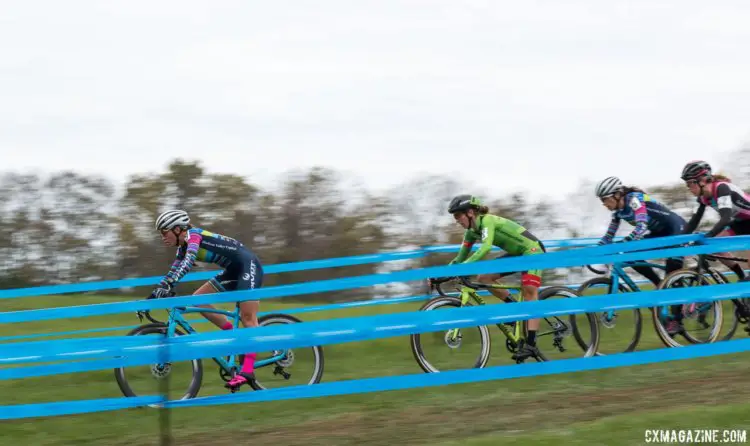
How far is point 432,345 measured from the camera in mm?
9594

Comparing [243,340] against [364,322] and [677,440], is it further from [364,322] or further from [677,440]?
[677,440]

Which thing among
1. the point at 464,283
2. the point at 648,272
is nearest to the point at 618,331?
the point at 648,272

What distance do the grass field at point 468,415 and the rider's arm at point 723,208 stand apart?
1418 mm

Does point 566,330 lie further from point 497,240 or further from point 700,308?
point 700,308

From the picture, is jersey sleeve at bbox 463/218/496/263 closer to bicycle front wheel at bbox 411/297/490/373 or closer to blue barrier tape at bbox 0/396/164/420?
bicycle front wheel at bbox 411/297/490/373

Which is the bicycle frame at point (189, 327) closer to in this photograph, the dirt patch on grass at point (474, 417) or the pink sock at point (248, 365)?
the pink sock at point (248, 365)

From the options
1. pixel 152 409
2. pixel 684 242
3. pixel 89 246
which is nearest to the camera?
pixel 152 409

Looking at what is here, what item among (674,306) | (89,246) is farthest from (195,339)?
(89,246)

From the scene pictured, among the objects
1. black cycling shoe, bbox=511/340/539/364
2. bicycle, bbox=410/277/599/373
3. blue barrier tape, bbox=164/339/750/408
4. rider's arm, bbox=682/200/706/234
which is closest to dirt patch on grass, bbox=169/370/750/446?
blue barrier tape, bbox=164/339/750/408

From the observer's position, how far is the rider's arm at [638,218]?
1057 centimetres

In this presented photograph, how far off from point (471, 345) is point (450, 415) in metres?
1.97

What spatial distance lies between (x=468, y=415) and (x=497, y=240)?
9.00 feet

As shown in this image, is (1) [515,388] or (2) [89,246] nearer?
(1) [515,388]

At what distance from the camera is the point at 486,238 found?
31.3 feet
